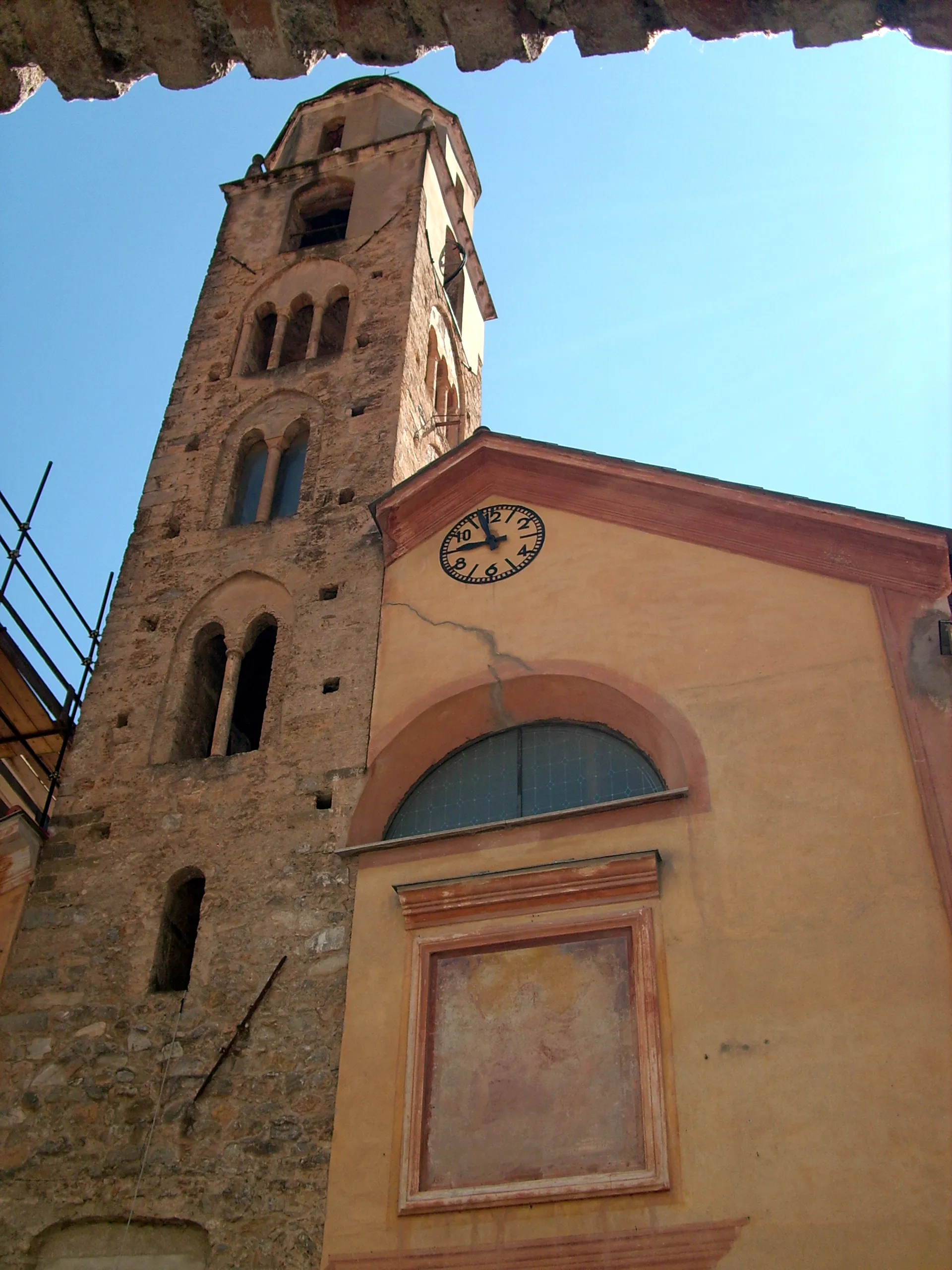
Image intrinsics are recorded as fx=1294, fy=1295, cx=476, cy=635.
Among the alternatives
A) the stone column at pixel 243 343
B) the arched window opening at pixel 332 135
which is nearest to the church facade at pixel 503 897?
the stone column at pixel 243 343

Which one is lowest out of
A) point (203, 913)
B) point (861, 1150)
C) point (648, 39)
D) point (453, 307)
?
point (861, 1150)

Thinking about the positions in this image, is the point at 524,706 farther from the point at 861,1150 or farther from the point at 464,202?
the point at 464,202

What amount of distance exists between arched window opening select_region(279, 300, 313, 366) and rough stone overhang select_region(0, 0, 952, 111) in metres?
10.6

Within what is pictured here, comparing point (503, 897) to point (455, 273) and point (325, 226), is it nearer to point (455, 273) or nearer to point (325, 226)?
point (325, 226)

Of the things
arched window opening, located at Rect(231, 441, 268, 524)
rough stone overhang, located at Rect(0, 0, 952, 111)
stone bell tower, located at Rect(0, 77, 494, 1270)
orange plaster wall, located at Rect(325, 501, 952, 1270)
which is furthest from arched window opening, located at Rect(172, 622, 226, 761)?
rough stone overhang, located at Rect(0, 0, 952, 111)

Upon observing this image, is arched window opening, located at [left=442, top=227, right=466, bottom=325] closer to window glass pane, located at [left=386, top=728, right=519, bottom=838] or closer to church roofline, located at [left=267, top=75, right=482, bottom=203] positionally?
church roofline, located at [left=267, top=75, right=482, bottom=203]

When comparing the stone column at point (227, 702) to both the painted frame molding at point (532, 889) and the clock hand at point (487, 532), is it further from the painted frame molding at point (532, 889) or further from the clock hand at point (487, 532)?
the painted frame molding at point (532, 889)

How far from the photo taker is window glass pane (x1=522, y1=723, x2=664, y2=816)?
32.4 ft

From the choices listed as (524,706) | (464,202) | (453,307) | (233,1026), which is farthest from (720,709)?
(464,202)

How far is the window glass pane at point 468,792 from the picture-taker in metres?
10.2

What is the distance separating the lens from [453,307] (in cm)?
1952

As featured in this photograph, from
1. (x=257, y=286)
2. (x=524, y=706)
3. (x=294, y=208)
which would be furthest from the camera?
(x=294, y=208)

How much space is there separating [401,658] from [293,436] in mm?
4446

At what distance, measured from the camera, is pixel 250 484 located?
47.0 feet
